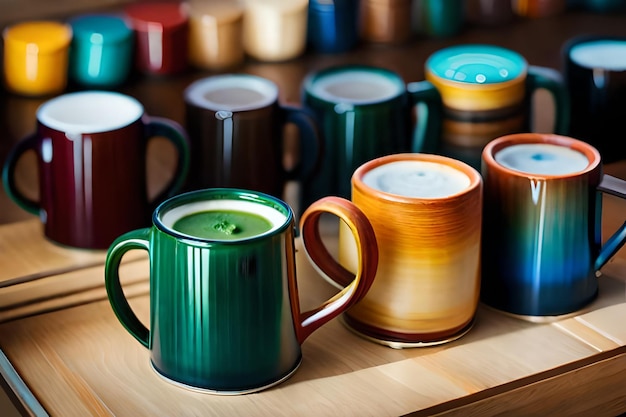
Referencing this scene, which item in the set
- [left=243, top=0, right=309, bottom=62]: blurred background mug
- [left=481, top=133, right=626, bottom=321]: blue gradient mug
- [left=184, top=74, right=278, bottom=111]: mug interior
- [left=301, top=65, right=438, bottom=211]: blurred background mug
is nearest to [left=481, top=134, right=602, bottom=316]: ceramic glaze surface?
[left=481, top=133, right=626, bottom=321]: blue gradient mug

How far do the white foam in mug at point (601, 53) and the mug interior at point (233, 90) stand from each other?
11.3 inches

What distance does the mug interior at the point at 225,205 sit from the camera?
67 cm

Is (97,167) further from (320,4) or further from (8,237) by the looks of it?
(320,4)

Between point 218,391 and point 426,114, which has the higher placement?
point 426,114

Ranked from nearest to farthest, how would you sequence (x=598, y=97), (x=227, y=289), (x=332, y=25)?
1. (x=227, y=289)
2. (x=598, y=97)
3. (x=332, y=25)

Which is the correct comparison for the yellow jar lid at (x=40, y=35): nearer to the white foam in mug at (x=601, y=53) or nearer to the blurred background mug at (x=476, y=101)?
the blurred background mug at (x=476, y=101)

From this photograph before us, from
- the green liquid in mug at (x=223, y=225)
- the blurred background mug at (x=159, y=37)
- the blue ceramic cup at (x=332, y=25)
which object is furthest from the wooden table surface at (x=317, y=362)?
the blue ceramic cup at (x=332, y=25)

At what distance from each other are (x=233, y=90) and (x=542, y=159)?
0.28 meters

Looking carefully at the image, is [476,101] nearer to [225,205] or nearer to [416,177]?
[416,177]

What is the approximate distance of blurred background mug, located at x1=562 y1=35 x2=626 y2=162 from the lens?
0.93m

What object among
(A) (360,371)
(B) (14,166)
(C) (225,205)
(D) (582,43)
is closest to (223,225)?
(C) (225,205)

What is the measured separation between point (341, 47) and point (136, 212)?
0.34 metres

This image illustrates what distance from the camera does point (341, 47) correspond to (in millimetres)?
1075

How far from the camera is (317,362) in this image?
0.70 m
